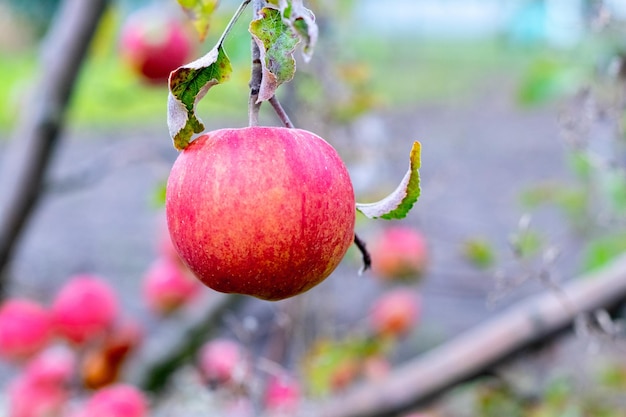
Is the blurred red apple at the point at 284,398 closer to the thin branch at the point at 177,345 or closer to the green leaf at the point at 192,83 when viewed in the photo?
the thin branch at the point at 177,345

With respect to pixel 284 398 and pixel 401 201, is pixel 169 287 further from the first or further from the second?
pixel 401 201

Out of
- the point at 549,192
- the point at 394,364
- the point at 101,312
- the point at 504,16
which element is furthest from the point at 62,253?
the point at 504,16

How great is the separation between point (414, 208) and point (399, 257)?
0.48 metres

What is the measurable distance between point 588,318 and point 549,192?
0.64 meters

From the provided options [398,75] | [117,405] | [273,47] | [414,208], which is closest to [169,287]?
[117,405]

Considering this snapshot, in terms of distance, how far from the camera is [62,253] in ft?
11.8

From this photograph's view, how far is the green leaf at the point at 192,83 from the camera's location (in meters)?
0.41

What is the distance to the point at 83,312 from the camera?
1.63 metres

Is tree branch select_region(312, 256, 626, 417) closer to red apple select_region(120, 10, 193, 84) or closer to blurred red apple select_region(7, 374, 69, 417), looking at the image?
blurred red apple select_region(7, 374, 69, 417)

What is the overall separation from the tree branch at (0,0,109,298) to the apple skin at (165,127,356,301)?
112 centimetres

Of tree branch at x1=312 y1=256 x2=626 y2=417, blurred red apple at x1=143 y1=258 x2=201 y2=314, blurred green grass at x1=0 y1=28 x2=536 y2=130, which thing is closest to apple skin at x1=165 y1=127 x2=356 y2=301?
tree branch at x1=312 y1=256 x2=626 y2=417

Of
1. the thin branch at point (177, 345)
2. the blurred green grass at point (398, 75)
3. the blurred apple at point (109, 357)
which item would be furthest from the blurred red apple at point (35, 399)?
the blurred green grass at point (398, 75)

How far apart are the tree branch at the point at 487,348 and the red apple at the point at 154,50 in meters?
0.89

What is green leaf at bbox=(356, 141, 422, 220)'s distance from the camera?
17.6 inches
